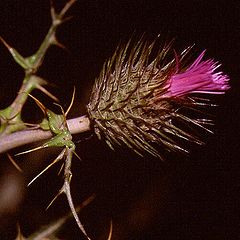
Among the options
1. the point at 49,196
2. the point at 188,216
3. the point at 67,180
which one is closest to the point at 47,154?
the point at 49,196

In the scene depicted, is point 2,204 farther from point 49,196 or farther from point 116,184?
point 116,184

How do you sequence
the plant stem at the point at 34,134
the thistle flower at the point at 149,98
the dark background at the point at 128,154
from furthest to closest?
the dark background at the point at 128,154 → the plant stem at the point at 34,134 → the thistle flower at the point at 149,98

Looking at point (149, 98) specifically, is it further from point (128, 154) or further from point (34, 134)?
point (128, 154)

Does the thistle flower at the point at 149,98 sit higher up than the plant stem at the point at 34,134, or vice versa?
the plant stem at the point at 34,134

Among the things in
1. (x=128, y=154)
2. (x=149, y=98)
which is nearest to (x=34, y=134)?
(x=149, y=98)

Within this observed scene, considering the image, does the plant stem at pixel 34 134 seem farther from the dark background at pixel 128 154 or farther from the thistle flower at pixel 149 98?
the dark background at pixel 128 154

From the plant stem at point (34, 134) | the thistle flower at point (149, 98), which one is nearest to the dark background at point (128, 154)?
the plant stem at point (34, 134)

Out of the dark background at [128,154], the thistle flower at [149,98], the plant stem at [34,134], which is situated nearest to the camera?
the thistle flower at [149,98]
